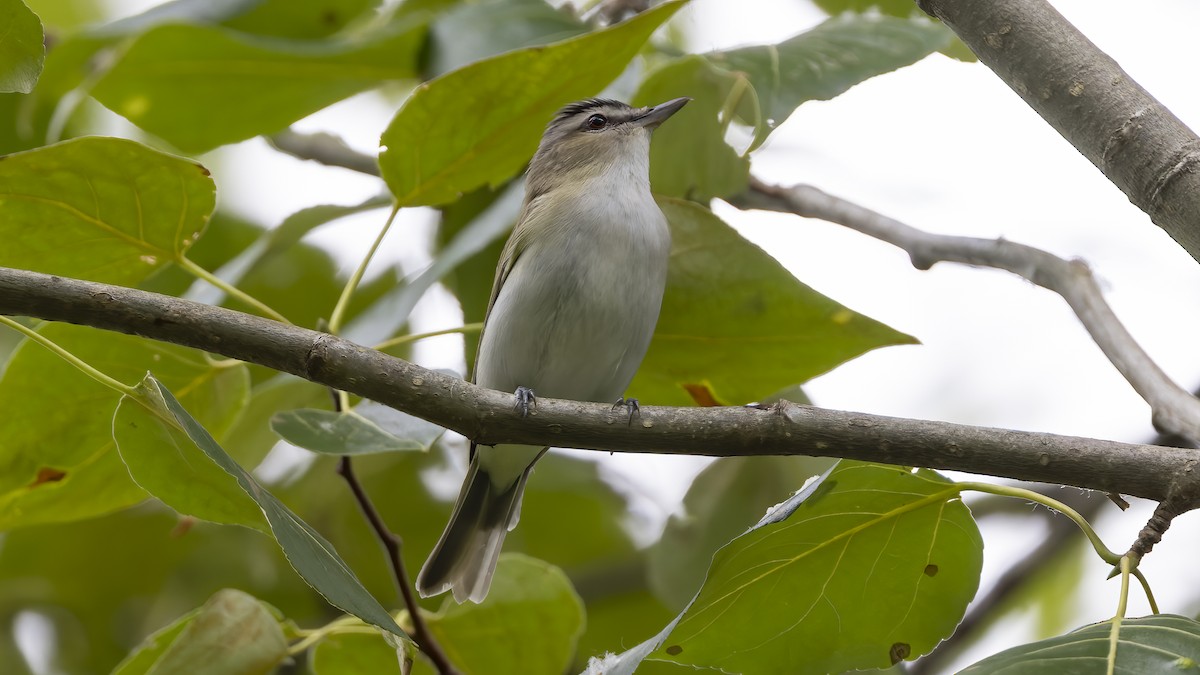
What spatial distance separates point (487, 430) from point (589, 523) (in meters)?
2.77

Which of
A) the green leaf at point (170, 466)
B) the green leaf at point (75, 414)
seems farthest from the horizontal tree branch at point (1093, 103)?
the green leaf at point (75, 414)

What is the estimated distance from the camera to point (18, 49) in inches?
94.1

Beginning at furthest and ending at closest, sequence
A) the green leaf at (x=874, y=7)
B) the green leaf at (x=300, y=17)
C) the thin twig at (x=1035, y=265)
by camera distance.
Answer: the green leaf at (x=874, y=7) → the green leaf at (x=300, y=17) → the thin twig at (x=1035, y=265)

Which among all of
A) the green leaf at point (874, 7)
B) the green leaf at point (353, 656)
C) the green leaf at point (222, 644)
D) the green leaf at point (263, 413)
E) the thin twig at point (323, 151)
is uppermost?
the green leaf at point (874, 7)

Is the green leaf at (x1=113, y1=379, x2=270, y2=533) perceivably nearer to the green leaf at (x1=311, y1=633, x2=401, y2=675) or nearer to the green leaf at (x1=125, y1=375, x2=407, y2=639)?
the green leaf at (x1=125, y1=375, x2=407, y2=639)

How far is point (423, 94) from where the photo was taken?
2.94 meters

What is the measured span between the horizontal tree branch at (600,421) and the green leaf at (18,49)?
0.53 m

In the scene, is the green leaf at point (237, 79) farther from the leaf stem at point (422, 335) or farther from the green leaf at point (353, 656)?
the green leaf at point (353, 656)

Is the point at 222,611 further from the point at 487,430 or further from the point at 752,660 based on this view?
the point at 752,660

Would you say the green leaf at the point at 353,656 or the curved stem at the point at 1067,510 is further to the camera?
the green leaf at the point at 353,656

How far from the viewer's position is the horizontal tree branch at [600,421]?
2.07m

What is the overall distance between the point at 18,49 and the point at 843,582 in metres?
2.10

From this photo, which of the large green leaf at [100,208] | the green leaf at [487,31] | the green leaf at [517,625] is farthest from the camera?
the green leaf at [487,31]

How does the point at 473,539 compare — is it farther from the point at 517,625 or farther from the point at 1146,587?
the point at 1146,587
